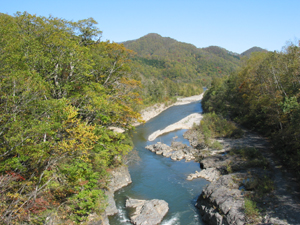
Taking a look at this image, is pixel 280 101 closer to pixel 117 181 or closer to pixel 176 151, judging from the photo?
pixel 176 151

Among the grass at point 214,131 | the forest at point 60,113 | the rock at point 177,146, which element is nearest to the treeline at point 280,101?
the forest at point 60,113

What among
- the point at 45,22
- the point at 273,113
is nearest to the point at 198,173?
the point at 273,113

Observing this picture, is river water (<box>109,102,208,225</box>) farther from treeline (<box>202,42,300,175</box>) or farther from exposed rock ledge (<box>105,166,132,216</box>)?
treeline (<box>202,42,300,175</box>)

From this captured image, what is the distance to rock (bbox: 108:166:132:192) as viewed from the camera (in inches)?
708

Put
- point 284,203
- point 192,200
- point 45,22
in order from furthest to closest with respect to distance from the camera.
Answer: point 192,200 < point 45,22 < point 284,203

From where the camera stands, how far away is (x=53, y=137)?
33.6ft

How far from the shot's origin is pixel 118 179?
18656mm

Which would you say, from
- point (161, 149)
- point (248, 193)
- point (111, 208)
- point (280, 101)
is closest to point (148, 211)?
point (111, 208)

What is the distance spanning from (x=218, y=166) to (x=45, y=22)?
20162 millimetres

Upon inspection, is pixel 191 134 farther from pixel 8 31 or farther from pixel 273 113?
pixel 8 31

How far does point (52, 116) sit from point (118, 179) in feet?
35.1

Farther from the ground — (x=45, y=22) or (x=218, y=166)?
(x=45, y=22)

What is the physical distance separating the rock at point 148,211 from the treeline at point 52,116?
253cm

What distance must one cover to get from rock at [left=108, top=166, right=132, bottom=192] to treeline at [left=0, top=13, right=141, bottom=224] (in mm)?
1279
